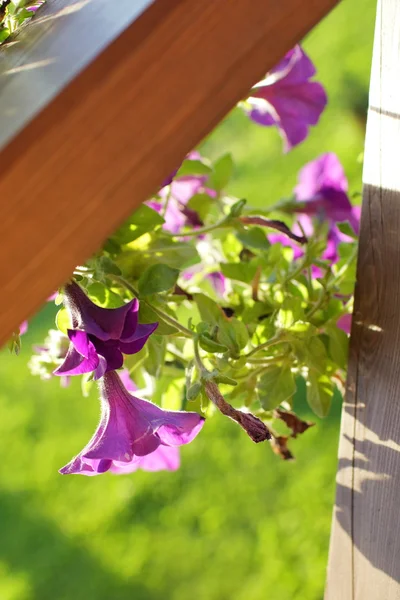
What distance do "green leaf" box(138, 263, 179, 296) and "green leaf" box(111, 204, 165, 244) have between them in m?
0.04

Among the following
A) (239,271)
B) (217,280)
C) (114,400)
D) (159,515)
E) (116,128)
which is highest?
(116,128)

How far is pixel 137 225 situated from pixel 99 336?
0.16 m

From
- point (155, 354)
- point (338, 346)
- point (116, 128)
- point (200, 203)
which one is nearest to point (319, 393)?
point (338, 346)

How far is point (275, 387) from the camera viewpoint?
643mm

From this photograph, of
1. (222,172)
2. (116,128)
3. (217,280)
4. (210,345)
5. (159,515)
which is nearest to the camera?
(116,128)

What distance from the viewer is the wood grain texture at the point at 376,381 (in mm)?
555

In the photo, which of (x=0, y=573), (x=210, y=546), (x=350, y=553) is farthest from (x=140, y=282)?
(x=0, y=573)

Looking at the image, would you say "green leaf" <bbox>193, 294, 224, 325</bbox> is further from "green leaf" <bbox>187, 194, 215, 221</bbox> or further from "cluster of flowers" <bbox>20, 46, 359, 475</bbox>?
"green leaf" <bbox>187, 194, 215, 221</bbox>

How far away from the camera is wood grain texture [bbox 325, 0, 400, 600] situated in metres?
0.55

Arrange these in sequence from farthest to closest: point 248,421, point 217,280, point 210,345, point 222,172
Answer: point 217,280, point 222,172, point 210,345, point 248,421

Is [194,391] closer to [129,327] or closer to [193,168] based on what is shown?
[129,327]

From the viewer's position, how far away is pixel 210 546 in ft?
5.18

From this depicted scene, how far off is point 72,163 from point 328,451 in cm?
146

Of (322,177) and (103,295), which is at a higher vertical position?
(103,295)
